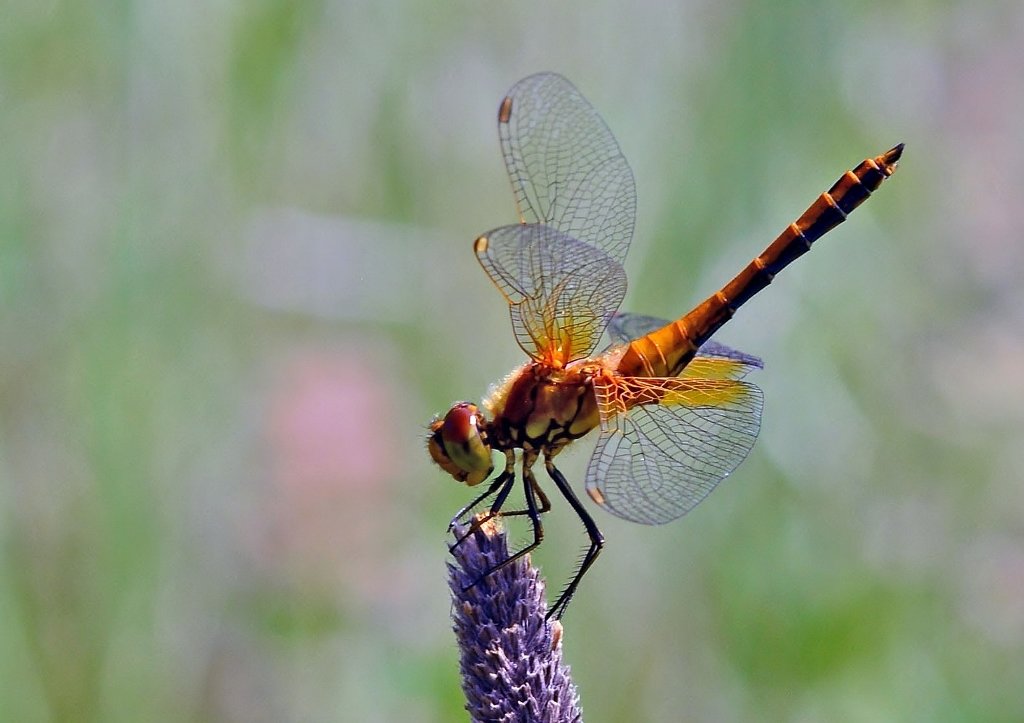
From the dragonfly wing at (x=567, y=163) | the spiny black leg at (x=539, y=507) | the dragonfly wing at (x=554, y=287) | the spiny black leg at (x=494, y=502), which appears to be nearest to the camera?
the spiny black leg at (x=494, y=502)

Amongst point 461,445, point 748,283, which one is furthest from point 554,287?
point 748,283

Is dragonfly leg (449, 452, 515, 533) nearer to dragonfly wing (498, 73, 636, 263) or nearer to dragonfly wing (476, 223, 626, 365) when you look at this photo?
dragonfly wing (476, 223, 626, 365)

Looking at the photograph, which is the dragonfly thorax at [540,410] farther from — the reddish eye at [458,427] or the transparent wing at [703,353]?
the transparent wing at [703,353]

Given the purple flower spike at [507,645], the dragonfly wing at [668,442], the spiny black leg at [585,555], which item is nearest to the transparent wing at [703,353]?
the dragonfly wing at [668,442]

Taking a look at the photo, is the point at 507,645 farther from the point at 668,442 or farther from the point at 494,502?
the point at 668,442

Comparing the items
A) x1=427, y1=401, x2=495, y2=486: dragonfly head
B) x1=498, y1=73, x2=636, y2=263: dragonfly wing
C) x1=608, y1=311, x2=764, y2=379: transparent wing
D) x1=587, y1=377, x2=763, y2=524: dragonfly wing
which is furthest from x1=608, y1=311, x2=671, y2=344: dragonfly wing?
x1=427, y1=401, x2=495, y2=486: dragonfly head

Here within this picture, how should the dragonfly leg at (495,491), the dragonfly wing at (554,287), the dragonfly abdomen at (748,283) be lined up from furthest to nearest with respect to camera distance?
the dragonfly abdomen at (748,283) < the dragonfly wing at (554,287) < the dragonfly leg at (495,491)

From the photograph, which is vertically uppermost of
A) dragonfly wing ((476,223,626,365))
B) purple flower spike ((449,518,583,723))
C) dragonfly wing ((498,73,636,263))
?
dragonfly wing ((498,73,636,263))
